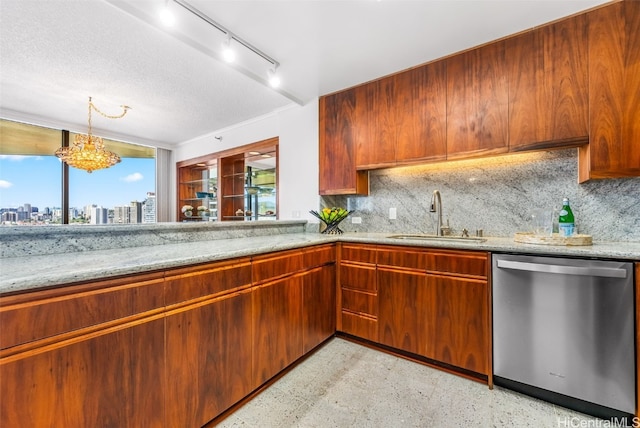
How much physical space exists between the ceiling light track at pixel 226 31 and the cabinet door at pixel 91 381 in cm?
185

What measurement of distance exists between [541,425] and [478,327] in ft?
1.81

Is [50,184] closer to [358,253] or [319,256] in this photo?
[319,256]

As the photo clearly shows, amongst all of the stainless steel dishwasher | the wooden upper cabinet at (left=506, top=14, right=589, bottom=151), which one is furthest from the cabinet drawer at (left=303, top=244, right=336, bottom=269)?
the wooden upper cabinet at (left=506, top=14, right=589, bottom=151)

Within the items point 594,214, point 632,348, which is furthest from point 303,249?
point 594,214

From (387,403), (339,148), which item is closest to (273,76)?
(339,148)

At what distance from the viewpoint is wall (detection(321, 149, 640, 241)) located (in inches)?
76.3

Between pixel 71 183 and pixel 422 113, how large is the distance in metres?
5.09

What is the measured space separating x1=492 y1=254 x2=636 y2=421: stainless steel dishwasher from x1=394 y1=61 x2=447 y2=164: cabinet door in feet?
3.61

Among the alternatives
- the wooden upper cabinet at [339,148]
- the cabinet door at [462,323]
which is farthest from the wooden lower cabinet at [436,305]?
the wooden upper cabinet at [339,148]

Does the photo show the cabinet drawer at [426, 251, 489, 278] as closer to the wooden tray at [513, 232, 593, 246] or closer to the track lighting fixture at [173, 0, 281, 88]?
the wooden tray at [513, 232, 593, 246]

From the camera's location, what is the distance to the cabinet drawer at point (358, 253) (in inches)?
90.7

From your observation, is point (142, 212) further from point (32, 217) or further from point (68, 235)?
point (68, 235)

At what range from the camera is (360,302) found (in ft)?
7.81

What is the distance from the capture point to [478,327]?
185 cm
